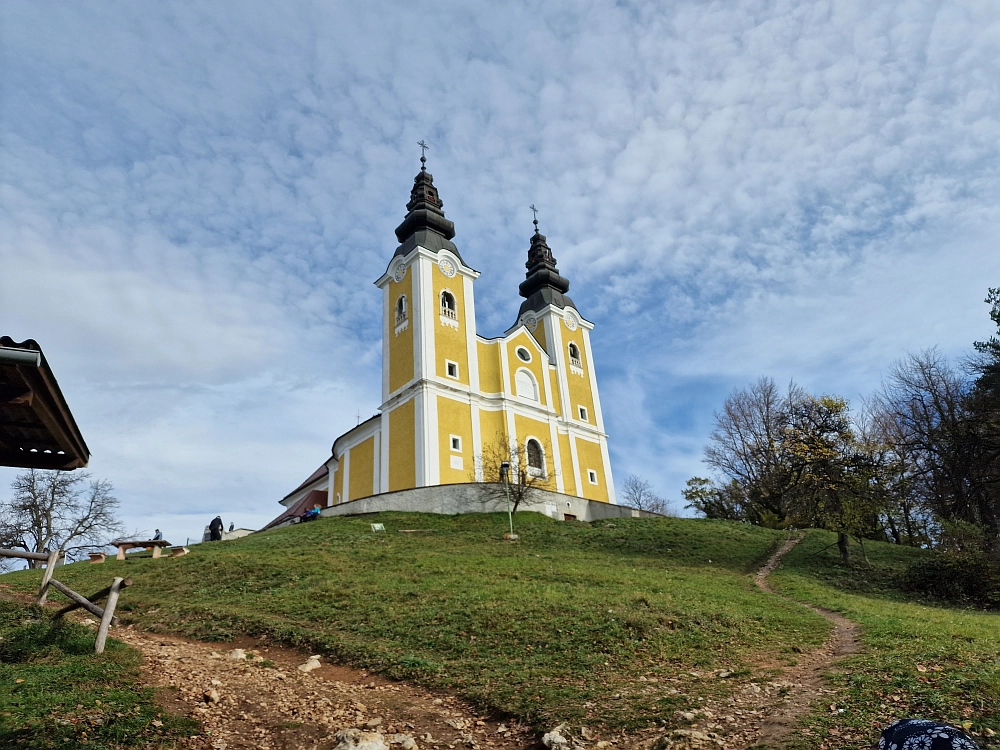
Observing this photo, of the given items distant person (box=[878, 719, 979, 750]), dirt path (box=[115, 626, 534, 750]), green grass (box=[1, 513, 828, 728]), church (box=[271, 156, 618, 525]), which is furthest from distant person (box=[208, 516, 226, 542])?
distant person (box=[878, 719, 979, 750])

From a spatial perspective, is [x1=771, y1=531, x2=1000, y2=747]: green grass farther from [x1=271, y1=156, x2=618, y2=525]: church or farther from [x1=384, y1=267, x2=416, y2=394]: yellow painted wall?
[x1=384, y1=267, x2=416, y2=394]: yellow painted wall

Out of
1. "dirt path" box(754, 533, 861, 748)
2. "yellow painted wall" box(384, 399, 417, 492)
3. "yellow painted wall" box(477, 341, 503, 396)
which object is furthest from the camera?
"yellow painted wall" box(477, 341, 503, 396)

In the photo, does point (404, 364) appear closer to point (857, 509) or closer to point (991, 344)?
point (857, 509)

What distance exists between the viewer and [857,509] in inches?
893

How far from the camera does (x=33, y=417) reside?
5.40 m

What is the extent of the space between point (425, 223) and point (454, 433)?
1326 cm

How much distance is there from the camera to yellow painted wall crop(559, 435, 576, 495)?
38.6 m

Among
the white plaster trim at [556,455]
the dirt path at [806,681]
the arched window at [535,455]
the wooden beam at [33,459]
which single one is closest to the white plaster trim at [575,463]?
the white plaster trim at [556,455]

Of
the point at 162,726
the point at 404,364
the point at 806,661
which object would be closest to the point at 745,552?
the point at 806,661

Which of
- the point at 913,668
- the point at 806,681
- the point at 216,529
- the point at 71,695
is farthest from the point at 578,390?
the point at 71,695

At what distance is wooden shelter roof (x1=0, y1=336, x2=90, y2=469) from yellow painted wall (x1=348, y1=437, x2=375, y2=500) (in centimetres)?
3064

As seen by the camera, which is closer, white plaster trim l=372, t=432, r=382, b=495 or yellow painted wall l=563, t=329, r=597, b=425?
white plaster trim l=372, t=432, r=382, b=495

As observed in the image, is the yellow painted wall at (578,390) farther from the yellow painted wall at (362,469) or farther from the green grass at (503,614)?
the green grass at (503,614)

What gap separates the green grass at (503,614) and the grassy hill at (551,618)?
0.13ft
